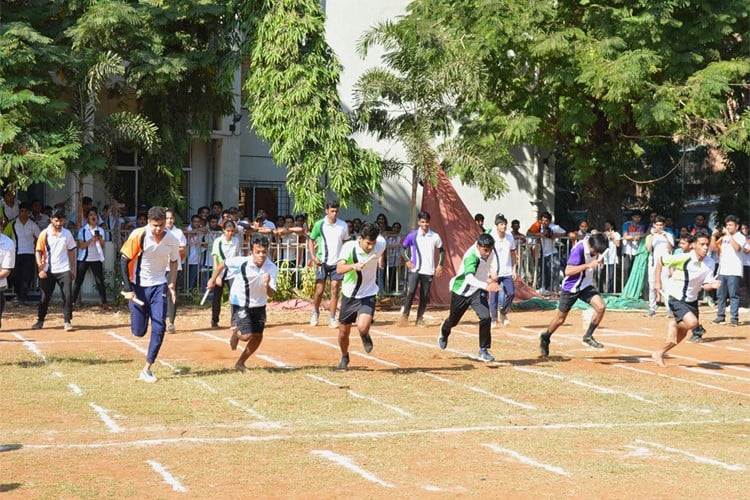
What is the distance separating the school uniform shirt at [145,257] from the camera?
1269 centimetres

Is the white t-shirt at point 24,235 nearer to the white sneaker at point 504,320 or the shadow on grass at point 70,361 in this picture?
the shadow on grass at point 70,361

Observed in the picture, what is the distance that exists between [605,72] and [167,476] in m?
16.0

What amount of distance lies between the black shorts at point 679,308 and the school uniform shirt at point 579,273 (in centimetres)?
116

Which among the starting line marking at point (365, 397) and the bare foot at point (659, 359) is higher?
the bare foot at point (659, 359)

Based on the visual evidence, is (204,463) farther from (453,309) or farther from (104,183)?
(104,183)

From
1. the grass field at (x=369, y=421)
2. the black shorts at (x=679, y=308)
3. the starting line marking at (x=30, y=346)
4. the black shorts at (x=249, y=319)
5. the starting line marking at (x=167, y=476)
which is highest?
the black shorts at (x=679, y=308)

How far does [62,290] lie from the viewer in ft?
58.3

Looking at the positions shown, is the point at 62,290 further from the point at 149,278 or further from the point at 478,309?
the point at 478,309

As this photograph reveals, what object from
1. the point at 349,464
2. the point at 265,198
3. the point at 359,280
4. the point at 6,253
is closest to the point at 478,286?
the point at 359,280

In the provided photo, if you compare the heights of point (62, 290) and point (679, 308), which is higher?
point (62, 290)

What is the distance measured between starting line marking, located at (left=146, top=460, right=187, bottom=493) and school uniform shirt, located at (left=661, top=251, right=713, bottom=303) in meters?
8.42

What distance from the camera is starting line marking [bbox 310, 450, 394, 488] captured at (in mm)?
8422

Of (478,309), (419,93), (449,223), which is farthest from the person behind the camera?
(449,223)

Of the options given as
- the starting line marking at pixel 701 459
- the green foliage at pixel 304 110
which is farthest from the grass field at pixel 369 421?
the green foliage at pixel 304 110
